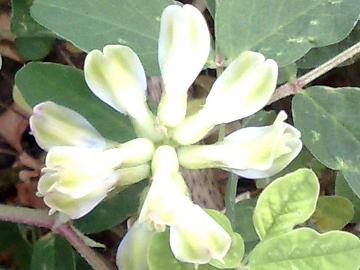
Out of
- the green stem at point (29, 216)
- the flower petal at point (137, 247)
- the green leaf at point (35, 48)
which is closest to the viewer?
the flower petal at point (137, 247)

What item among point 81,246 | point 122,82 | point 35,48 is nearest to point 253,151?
point 122,82

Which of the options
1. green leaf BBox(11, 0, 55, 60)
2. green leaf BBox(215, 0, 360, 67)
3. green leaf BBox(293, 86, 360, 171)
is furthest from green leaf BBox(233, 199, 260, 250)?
green leaf BBox(11, 0, 55, 60)

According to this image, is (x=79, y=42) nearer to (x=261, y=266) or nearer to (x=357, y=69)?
(x=261, y=266)

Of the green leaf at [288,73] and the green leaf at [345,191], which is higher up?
the green leaf at [288,73]

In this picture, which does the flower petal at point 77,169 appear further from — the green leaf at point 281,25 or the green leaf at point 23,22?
the green leaf at point 23,22

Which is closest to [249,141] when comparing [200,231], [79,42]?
[200,231]

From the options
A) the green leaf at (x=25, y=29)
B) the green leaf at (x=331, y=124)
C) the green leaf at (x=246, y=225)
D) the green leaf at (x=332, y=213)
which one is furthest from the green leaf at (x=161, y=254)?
the green leaf at (x=25, y=29)

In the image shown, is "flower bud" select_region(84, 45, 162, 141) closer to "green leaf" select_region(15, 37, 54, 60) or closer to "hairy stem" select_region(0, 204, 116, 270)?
"hairy stem" select_region(0, 204, 116, 270)
